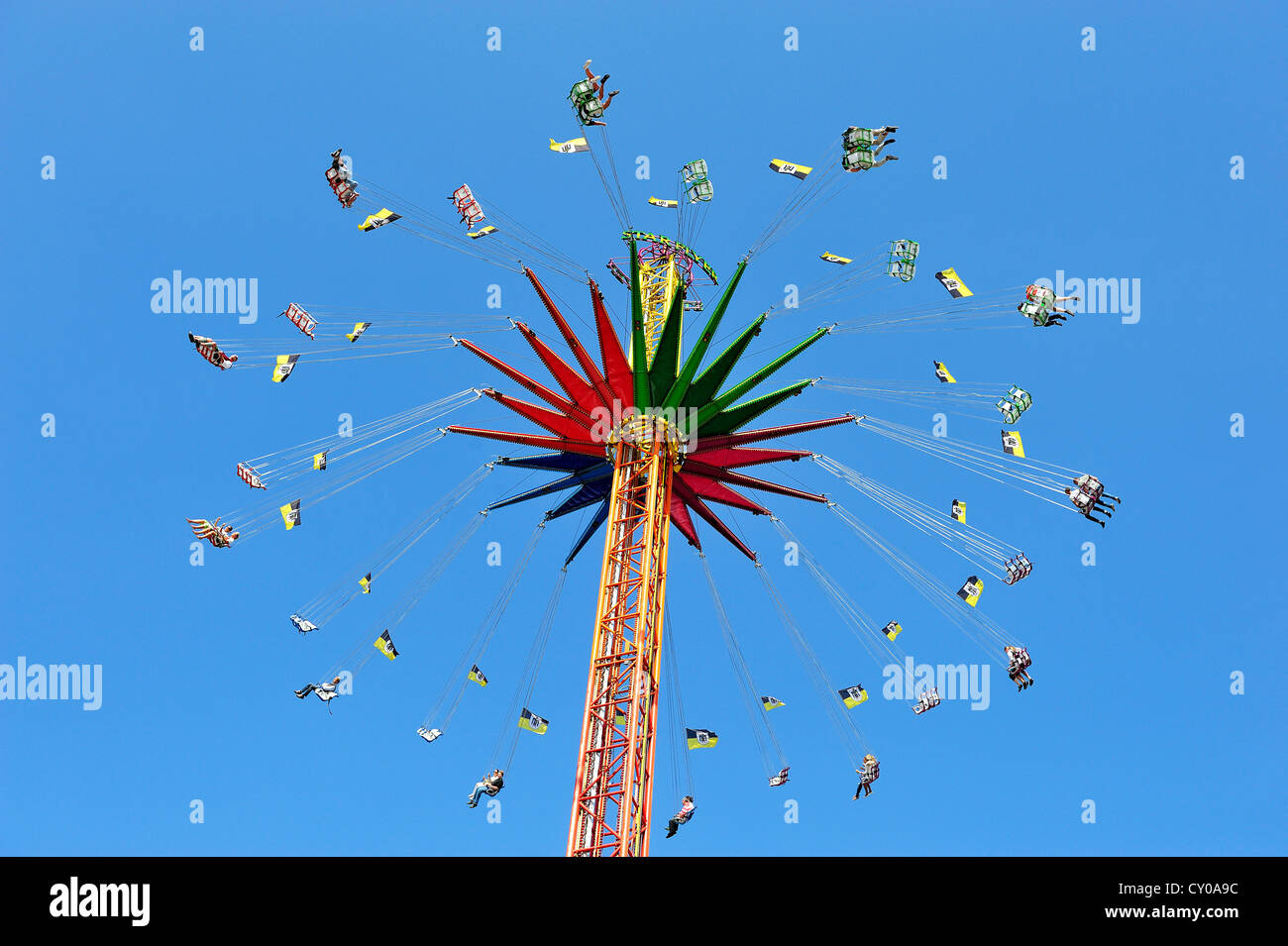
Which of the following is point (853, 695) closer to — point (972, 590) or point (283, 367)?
point (972, 590)

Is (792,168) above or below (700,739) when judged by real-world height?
above

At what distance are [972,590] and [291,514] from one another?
17.7 metres

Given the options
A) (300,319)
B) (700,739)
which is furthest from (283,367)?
(700,739)

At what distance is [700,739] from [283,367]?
559 inches

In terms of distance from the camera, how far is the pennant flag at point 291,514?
28.7 metres

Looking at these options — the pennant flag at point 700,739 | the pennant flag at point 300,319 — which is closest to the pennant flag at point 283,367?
the pennant flag at point 300,319

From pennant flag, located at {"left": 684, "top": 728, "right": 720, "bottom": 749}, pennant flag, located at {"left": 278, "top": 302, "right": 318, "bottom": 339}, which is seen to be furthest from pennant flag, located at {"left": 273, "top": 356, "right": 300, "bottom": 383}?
pennant flag, located at {"left": 684, "top": 728, "right": 720, "bottom": 749}

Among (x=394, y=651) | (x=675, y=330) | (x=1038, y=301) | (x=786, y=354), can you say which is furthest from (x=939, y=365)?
(x=394, y=651)

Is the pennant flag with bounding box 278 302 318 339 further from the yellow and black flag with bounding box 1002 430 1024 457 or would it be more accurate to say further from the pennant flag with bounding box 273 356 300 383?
the yellow and black flag with bounding box 1002 430 1024 457

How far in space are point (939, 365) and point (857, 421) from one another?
2927 millimetres

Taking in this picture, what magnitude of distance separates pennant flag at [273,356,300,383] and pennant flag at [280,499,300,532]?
3.22 m

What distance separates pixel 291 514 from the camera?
28875mm

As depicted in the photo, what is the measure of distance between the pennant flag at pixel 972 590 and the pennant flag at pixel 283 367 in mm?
17991

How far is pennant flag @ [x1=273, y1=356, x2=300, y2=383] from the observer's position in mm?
28016
